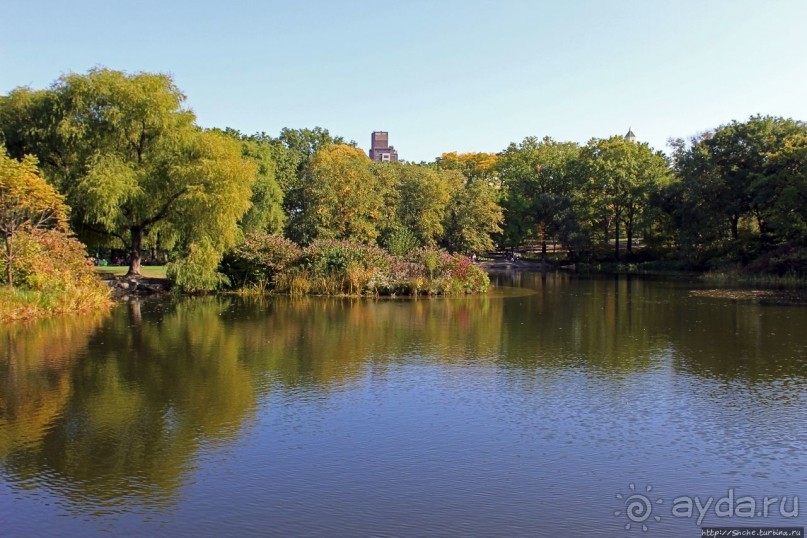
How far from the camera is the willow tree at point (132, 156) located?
27219 millimetres

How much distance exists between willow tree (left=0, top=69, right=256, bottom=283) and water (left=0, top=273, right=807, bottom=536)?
11.1m

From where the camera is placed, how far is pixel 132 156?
2902cm

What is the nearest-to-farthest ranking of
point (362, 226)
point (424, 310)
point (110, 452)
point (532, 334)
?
point (110, 452) → point (532, 334) → point (424, 310) → point (362, 226)

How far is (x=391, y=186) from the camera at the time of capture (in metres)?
48.2

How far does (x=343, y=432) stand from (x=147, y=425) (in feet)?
8.26

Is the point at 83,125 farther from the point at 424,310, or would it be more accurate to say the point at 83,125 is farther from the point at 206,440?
the point at 206,440

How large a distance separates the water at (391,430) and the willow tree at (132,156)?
1108 cm

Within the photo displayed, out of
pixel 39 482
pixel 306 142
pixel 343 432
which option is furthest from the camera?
pixel 306 142

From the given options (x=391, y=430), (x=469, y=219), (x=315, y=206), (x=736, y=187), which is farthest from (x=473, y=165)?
(x=391, y=430)

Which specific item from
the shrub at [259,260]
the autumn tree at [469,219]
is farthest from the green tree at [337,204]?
the shrub at [259,260]

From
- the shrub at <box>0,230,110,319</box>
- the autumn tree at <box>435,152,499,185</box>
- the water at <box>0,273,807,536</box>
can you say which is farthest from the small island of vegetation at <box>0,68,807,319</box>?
the water at <box>0,273,807,536</box>

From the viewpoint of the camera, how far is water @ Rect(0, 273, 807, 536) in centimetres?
629

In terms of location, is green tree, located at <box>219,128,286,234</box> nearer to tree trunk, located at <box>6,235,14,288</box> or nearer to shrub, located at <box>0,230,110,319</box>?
shrub, located at <box>0,230,110,319</box>

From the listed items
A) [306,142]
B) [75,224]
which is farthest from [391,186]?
[75,224]
